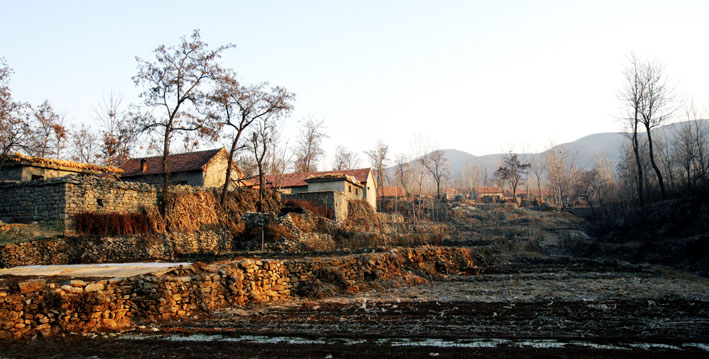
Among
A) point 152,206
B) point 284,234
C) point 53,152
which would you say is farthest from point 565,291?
point 53,152

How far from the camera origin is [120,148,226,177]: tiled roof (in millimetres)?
29453

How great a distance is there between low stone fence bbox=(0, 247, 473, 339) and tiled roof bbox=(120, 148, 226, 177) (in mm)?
19059

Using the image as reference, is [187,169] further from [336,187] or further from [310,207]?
[336,187]

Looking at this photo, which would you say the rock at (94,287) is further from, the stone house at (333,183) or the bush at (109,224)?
the stone house at (333,183)

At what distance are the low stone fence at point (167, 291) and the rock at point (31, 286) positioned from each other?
14 mm

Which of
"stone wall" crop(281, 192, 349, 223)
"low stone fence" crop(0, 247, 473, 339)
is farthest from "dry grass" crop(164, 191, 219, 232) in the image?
"low stone fence" crop(0, 247, 473, 339)

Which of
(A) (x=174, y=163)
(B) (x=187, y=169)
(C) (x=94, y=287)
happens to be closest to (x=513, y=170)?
(B) (x=187, y=169)

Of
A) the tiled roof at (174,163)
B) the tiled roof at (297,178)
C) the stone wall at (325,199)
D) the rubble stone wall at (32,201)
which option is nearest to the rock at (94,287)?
the rubble stone wall at (32,201)

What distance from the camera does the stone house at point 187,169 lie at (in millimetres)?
29141

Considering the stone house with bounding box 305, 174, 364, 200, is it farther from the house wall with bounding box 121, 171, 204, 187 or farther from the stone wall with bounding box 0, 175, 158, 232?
the stone wall with bounding box 0, 175, 158, 232

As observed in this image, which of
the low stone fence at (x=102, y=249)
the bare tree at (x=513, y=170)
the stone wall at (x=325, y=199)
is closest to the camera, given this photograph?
the low stone fence at (x=102, y=249)

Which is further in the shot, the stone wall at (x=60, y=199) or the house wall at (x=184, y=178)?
the house wall at (x=184, y=178)

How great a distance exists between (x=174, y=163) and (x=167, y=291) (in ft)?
76.8

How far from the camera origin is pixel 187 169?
29.2 metres
